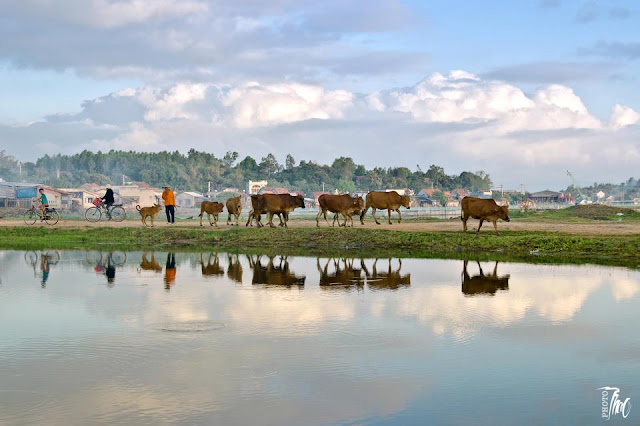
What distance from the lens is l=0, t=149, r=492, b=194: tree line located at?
161250 mm

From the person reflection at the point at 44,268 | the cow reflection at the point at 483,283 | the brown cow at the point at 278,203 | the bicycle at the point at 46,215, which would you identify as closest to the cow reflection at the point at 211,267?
the person reflection at the point at 44,268

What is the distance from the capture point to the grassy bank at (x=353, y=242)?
2503cm

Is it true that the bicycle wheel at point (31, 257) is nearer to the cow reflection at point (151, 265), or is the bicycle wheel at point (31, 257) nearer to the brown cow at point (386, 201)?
the cow reflection at point (151, 265)

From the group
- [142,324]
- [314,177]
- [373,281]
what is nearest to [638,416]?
[142,324]

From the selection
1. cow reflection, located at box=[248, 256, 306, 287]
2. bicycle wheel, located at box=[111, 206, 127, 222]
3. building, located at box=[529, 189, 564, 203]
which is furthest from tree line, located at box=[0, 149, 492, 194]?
cow reflection, located at box=[248, 256, 306, 287]

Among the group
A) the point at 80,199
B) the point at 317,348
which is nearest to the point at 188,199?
the point at 80,199

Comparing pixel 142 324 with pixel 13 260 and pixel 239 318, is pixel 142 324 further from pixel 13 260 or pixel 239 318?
pixel 13 260

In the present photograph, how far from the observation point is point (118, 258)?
81.3ft

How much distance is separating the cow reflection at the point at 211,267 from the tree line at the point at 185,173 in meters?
123

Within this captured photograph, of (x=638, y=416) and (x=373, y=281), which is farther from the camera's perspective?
(x=373, y=281)

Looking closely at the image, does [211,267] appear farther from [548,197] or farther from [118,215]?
[548,197]

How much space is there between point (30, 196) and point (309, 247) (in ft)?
177

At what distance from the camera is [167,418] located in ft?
25.9

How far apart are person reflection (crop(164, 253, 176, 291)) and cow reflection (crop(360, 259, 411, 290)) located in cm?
471
